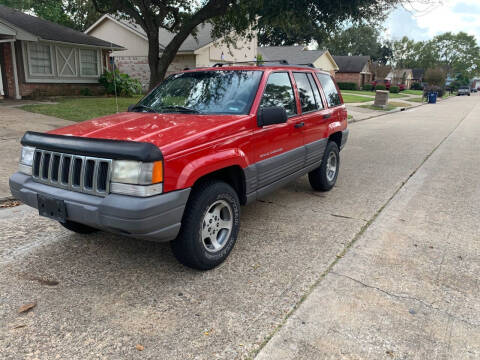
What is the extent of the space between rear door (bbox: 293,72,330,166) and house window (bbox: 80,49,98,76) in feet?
58.2

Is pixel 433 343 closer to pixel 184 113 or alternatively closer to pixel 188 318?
pixel 188 318

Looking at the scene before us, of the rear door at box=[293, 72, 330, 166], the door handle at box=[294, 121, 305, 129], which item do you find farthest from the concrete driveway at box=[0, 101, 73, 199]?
the rear door at box=[293, 72, 330, 166]

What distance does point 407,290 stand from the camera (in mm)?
3252

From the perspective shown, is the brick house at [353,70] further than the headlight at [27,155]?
Yes

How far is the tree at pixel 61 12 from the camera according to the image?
31.6m

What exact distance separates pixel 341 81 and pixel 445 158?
2117 inches

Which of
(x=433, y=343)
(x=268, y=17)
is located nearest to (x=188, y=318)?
(x=433, y=343)

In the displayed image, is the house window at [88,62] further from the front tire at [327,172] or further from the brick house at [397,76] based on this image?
the brick house at [397,76]

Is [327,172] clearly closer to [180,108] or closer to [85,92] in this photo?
[180,108]

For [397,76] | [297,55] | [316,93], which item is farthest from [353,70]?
[316,93]

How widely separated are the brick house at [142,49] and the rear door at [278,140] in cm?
2143

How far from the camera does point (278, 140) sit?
4.34 m

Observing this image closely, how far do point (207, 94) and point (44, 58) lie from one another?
1699 centimetres

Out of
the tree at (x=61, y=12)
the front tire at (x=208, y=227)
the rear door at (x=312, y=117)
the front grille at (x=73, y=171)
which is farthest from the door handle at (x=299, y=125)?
the tree at (x=61, y=12)
